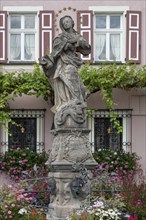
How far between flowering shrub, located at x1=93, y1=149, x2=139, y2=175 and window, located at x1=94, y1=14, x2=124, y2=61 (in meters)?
2.61

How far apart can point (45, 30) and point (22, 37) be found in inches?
29.0

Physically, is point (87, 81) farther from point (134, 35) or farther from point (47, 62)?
point (47, 62)

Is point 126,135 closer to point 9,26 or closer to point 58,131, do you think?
point 9,26

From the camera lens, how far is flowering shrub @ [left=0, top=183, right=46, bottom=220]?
9219mm

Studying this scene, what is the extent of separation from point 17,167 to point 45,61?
623 cm

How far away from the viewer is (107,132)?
54.4ft

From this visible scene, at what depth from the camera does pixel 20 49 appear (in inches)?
659

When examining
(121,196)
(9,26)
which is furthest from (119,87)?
(121,196)

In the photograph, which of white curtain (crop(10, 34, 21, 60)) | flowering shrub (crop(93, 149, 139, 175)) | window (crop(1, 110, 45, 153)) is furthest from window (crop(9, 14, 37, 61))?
flowering shrub (crop(93, 149, 139, 175))

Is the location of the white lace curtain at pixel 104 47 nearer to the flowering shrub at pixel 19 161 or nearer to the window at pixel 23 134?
the window at pixel 23 134

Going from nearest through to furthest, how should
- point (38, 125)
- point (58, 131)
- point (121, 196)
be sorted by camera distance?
point (58, 131)
point (121, 196)
point (38, 125)

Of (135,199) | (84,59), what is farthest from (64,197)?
(84,59)

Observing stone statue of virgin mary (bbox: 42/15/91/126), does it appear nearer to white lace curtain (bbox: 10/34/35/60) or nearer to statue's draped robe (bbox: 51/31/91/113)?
statue's draped robe (bbox: 51/31/91/113)

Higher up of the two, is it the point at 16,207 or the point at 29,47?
the point at 29,47
